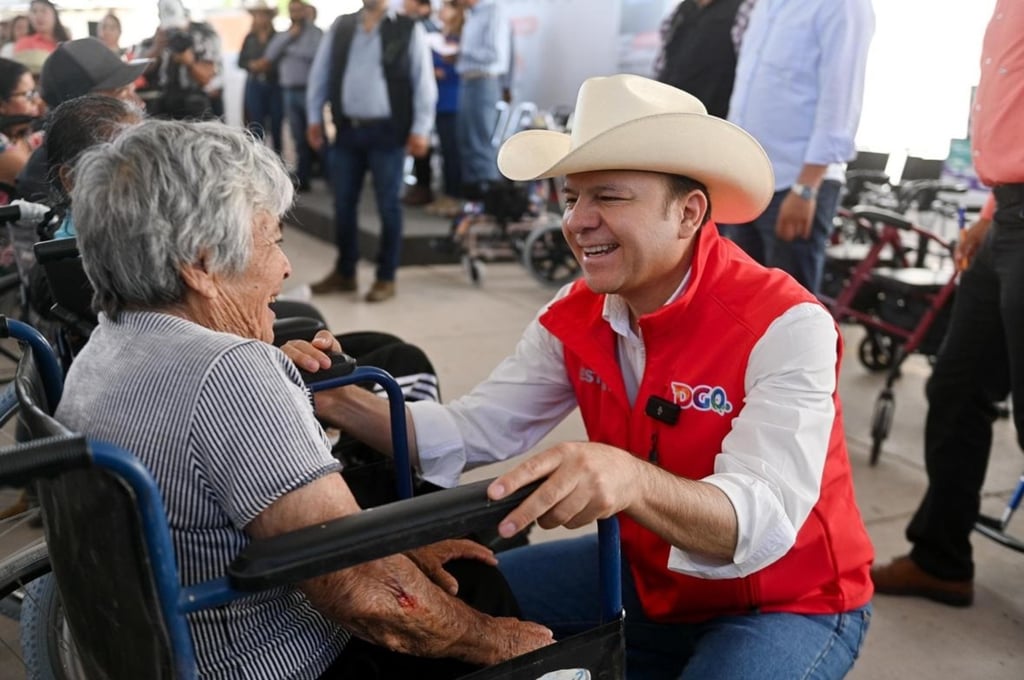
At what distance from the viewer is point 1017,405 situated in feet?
7.83

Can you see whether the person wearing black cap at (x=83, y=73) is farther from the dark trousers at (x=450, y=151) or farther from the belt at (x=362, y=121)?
the dark trousers at (x=450, y=151)

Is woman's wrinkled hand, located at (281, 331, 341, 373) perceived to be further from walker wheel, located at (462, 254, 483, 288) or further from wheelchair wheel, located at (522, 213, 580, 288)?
walker wheel, located at (462, 254, 483, 288)

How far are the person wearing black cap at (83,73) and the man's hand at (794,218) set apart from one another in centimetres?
199

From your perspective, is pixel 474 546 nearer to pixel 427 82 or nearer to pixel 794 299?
pixel 794 299

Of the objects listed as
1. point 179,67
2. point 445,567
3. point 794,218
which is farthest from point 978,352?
point 179,67

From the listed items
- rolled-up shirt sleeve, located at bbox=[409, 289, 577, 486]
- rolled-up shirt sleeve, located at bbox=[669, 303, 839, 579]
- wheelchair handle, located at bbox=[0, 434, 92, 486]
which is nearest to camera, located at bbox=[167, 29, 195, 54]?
rolled-up shirt sleeve, located at bbox=[409, 289, 577, 486]

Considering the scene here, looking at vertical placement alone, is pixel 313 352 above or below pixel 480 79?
above

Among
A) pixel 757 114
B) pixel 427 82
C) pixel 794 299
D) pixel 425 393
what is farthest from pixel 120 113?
pixel 427 82

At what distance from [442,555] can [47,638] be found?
2.10 ft

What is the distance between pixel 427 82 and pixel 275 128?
4.32m

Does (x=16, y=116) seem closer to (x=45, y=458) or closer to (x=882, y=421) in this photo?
(x=45, y=458)

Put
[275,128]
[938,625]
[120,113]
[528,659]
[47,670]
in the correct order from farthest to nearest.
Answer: [275,128]
[938,625]
[120,113]
[47,670]
[528,659]

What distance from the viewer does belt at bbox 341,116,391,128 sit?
545 centimetres

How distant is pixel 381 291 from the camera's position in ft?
19.3
